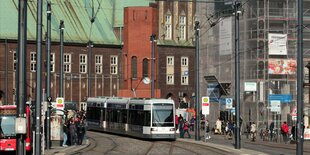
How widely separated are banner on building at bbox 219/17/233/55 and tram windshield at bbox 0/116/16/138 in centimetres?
3101

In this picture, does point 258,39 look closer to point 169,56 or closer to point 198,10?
point 198,10

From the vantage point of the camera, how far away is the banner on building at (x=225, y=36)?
66438mm

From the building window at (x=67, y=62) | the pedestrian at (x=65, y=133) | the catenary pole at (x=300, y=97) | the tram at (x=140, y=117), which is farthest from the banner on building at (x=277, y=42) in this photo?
the building window at (x=67, y=62)

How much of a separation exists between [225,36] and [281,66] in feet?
23.2

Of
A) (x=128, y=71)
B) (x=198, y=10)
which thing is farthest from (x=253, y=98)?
(x=128, y=71)

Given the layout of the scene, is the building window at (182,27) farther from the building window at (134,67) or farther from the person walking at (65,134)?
the person walking at (65,134)

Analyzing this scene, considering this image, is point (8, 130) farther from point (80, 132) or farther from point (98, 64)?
point (98, 64)

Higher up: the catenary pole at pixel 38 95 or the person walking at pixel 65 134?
the catenary pole at pixel 38 95

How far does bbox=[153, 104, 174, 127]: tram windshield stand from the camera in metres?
50.2

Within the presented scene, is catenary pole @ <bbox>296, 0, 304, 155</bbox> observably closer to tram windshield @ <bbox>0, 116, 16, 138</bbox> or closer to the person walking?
tram windshield @ <bbox>0, 116, 16, 138</bbox>

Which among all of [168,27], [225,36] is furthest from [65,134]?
[168,27]

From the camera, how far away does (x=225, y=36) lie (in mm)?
67062

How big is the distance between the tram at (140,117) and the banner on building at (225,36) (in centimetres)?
1237

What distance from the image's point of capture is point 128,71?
315ft
